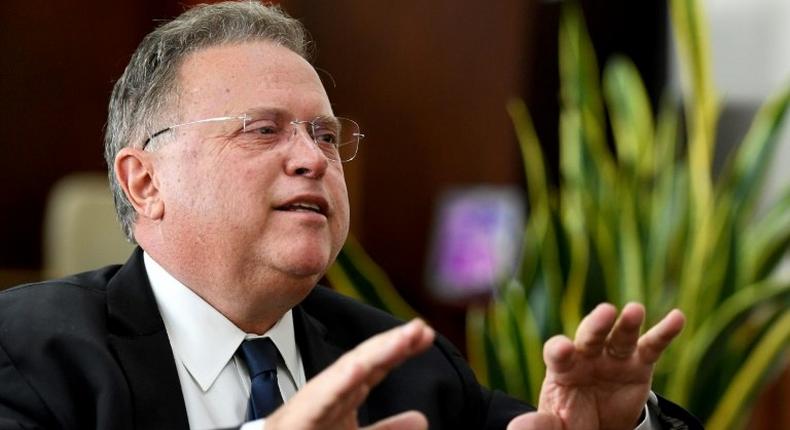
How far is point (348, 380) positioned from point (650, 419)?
0.63 m

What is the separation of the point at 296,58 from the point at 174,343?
15.6 inches

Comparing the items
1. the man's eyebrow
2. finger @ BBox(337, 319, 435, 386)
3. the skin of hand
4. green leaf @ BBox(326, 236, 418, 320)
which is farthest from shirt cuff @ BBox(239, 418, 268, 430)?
green leaf @ BBox(326, 236, 418, 320)

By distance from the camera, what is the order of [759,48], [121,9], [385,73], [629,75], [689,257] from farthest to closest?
[121,9] → [385,73] → [759,48] → [629,75] → [689,257]

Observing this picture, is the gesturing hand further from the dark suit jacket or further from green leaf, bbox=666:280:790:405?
green leaf, bbox=666:280:790:405

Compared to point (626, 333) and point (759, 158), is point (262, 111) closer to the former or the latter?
point (626, 333)

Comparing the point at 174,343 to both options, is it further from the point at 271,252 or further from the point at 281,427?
the point at 281,427

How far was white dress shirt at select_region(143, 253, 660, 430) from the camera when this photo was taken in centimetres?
146

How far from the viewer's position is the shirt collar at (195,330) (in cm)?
148

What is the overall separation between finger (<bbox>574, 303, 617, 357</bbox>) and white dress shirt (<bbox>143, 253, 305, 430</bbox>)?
1.23 ft

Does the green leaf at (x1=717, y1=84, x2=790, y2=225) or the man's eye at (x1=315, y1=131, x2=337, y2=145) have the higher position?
the man's eye at (x1=315, y1=131, x2=337, y2=145)

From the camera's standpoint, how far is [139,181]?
5.13ft

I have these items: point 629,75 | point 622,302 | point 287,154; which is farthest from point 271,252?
point 629,75

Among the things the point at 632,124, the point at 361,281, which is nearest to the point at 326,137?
the point at 361,281

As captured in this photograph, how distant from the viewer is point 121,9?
213 inches
